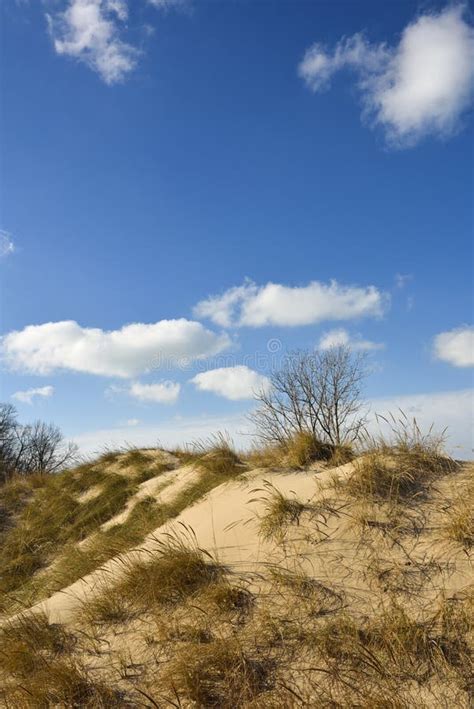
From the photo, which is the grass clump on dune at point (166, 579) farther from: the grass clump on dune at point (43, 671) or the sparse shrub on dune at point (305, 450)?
the sparse shrub on dune at point (305, 450)

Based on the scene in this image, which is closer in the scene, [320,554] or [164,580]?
[164,580]

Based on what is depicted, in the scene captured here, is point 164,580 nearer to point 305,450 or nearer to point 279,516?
point 279,516

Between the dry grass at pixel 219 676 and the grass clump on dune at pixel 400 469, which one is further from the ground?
the grass clump on dune at pixel 400 469

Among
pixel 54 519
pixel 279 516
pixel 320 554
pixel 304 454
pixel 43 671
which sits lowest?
pixel 43 671

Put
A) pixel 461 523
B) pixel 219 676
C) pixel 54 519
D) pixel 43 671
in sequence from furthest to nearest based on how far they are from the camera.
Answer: pixel 54 519
pixel 461 523
pixel 43 671
pixel 219 676

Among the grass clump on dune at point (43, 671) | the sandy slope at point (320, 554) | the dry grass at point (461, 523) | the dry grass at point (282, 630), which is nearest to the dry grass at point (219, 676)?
the dry grass at point (282, 630)

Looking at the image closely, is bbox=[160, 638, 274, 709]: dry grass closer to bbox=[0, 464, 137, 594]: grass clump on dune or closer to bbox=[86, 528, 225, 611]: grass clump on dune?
bbox=[86, 528, 225, 611]: grass clump on dune

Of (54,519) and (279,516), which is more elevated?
(279,516)

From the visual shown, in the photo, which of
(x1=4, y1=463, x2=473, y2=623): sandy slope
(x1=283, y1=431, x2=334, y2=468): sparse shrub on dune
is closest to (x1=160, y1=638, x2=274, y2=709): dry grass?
(x1=4, y1=463, x2=473, y2=623): sandy slope

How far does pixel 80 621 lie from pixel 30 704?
1236 millimetres

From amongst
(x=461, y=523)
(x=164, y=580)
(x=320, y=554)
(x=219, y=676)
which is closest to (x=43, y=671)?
(x=164, y=580)

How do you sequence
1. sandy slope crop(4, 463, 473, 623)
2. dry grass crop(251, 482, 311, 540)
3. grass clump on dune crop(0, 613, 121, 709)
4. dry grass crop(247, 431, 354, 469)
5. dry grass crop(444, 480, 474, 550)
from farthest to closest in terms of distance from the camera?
dry grass crop(247, 431, 354, 469)
dry grass crop(251, 482, 311, 540)
dry grass crop(444, 480, 474, 550)
sandy slope crop(4, 463, 473, 623)
grass clump on dune crop(0, 613, 121, 709)

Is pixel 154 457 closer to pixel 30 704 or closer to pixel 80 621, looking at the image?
pixel 80 621

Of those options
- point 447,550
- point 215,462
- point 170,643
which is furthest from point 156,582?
point 215,462
